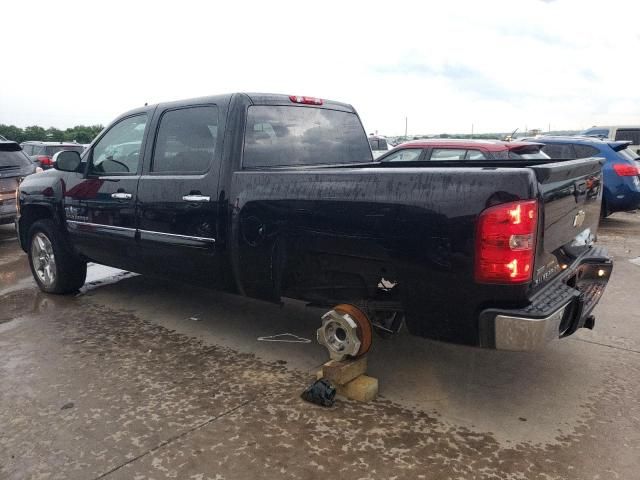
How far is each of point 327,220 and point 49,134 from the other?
4062cm

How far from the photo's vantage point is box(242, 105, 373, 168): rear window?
12.4 feet

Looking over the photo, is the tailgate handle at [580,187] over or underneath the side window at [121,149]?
underneath

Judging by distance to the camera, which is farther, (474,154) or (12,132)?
(12,132)

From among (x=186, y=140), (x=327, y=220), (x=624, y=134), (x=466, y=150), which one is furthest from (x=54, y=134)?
(x=327, y=220)

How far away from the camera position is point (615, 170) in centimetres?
922

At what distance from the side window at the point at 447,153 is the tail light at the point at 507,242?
17.4 feet

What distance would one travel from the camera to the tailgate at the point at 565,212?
2707 millimetres

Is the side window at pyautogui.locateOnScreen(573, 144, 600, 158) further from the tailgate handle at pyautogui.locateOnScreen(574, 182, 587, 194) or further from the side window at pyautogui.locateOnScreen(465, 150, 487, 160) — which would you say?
the tailgate handle at pyautogui.locateOnScreen(574, 182, 587, 194)

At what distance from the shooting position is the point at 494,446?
273 centimetres

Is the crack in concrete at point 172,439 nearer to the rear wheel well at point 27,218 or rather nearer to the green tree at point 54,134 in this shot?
the rear wheel well at point 27,218

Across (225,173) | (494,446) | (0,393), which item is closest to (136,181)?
(225,173)

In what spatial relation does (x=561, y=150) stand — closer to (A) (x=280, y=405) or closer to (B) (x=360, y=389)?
(B) (x=360, y=389)

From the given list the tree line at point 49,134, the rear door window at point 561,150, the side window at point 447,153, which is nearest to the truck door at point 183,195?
the side window at point 447,153

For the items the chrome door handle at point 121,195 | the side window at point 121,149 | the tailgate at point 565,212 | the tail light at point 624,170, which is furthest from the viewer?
the tail light at point 624,170
